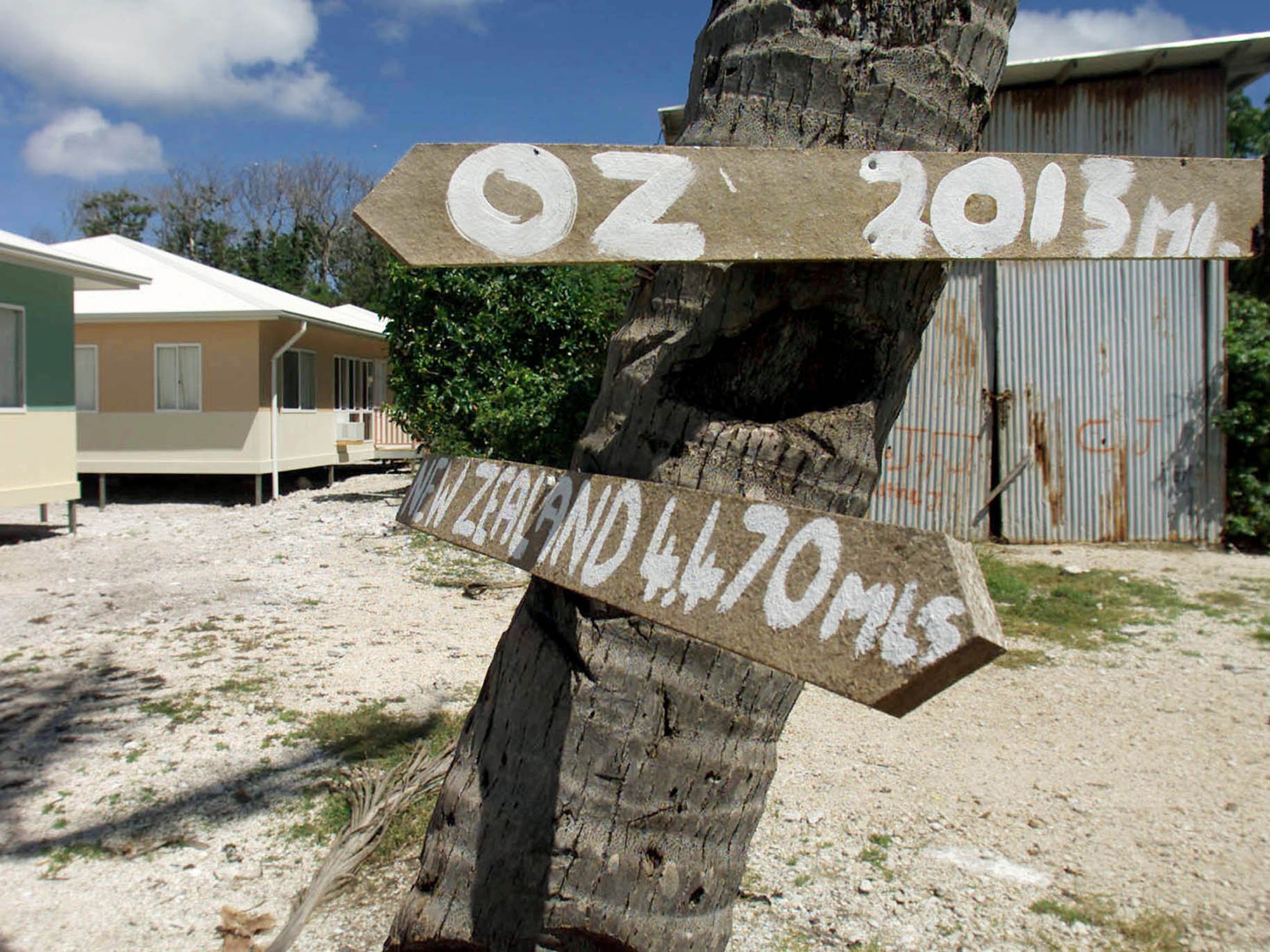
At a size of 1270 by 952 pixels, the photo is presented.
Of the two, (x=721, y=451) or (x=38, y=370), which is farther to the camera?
(x=38, y=370)

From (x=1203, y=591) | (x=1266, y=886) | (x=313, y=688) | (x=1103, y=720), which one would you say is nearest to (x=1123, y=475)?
(x=1203, y=591)

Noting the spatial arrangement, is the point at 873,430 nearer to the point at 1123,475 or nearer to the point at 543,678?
the point at 543,678

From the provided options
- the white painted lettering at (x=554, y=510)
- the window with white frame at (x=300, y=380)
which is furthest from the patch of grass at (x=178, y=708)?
the window with white frame at (x=300, y=380)

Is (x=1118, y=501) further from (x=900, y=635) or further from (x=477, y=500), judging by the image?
(x=900, y=635)

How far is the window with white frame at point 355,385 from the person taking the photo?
1983 cm

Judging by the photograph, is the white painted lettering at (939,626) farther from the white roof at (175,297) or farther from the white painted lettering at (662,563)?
the white roof at (175,297)

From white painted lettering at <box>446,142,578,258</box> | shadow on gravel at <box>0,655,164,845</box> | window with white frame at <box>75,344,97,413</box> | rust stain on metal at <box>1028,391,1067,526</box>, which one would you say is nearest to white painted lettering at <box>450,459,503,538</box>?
white painted lettering at <box>446,142,578,258</box>

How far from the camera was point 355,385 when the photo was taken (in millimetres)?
20703

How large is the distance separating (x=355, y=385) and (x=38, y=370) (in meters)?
9.05

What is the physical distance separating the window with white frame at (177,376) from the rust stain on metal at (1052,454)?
42.5 feet

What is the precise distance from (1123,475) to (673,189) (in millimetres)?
10475

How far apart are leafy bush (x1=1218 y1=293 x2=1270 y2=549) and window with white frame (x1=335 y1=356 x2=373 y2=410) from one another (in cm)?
1551

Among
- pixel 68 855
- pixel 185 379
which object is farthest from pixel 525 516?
pixel 185 379

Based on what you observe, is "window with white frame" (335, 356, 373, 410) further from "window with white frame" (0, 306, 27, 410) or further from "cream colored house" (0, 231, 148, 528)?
"window with white frame" (0, 306, 27, 410)
